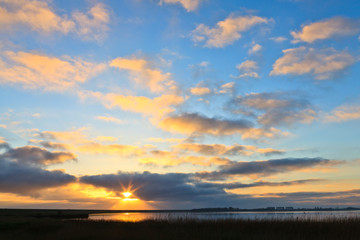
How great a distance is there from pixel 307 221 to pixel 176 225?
1301 cm

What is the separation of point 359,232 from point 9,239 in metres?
28.9

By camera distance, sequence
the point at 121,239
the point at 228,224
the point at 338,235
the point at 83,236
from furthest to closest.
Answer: the point at 228,224 < the point at 338,235 < the point at 83,236 < the point at 121,239

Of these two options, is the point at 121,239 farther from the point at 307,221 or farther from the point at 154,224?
the point at 307,221

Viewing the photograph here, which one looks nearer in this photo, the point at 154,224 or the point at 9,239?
the point at 9,239

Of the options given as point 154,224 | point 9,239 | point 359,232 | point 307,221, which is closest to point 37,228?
point 9,239

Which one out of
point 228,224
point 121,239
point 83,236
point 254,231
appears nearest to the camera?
point 121,239

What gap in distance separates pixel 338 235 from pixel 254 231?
23.2 ft

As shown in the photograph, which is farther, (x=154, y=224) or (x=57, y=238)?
(x=154, y=224)

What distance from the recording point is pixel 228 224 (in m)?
29.5

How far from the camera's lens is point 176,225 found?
3053 centimetres

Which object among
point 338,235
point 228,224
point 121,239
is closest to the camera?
point 121,239

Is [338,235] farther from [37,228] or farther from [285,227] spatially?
[37,228]

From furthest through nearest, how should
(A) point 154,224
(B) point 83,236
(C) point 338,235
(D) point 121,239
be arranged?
1. (A) point 154,224
2. (C) point 338,235
3. (B) point 83,236
4. (D) point 121,239

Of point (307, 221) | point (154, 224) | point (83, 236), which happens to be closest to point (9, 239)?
point (83, 236)
